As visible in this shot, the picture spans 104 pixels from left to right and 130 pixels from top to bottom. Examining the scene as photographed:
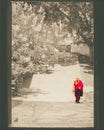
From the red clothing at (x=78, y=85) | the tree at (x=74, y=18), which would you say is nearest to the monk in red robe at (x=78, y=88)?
the red clothing at (x=78, y=85)

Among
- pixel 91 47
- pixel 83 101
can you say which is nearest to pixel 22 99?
pixel 83 101

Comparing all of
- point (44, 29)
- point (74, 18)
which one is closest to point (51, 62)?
point (44, 29)

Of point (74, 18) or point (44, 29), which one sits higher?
point (74, 18)

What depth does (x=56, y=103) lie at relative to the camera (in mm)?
3938

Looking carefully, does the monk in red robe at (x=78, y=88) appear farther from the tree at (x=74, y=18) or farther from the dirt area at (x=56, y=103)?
the tree at (x=74, y=18)

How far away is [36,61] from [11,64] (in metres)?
0.28

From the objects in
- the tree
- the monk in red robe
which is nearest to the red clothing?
the monk in red robe

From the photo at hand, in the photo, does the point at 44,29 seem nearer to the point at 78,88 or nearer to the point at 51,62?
the point at 51,62

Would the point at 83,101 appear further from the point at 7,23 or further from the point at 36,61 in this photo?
the point at 7,23

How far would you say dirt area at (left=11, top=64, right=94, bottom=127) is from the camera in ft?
12.6

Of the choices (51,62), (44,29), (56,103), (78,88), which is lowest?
(56,103)

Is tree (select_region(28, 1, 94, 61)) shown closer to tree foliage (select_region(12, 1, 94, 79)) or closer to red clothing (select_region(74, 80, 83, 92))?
tree foliage (select_region(12, 1, 94, 79))

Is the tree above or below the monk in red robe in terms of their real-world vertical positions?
above

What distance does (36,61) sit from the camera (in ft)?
13.0
